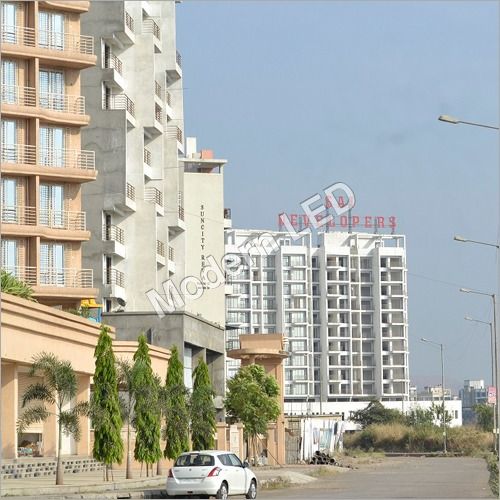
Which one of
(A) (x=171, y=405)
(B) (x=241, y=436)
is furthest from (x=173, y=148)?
(A) (x=171, y=405)

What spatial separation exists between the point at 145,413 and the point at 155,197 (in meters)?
33.2

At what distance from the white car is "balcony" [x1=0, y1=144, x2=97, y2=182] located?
28766mm

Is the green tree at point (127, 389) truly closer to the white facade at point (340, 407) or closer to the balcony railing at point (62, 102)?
the balcony railing at point (62, 102)

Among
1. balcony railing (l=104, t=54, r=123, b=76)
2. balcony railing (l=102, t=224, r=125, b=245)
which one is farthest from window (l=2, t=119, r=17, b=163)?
balcony railing (l=104, t=54, r=123, b=76)

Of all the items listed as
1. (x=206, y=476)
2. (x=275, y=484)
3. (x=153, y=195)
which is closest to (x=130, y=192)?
(x=153, y=195)

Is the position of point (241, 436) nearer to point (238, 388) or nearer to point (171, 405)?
point (238, 388)

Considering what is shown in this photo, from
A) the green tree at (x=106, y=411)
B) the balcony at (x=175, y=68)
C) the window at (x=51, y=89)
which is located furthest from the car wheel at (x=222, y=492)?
the balcony at (x=175, y=68)

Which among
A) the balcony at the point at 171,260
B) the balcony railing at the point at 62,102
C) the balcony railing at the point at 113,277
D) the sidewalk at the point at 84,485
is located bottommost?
the sidewalk at the point at 84,485

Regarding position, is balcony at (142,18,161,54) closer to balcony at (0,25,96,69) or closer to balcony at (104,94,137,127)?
balcony at (104,94,137,127)

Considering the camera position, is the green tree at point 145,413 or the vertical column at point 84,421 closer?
the green tree at point 145,413

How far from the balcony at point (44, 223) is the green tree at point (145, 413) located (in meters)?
17.8

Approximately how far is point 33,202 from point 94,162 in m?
6.91

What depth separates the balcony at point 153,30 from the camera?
2911 inches

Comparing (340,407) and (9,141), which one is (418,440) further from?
(9,141)
